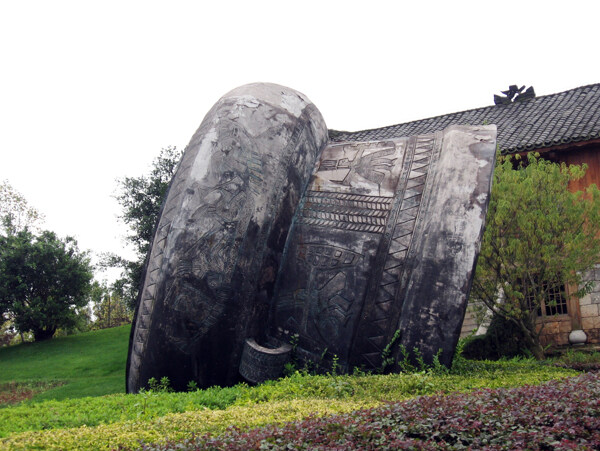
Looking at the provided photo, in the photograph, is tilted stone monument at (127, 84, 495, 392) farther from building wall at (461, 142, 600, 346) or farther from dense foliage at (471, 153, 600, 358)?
building wall at (461, 142, 600, 346)

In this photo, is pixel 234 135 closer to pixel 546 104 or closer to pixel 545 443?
pixel 545 443

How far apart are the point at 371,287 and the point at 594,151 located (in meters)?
9.71

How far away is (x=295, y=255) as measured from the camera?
19.1 ft

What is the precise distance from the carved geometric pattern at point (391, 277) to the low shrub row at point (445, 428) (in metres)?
1.69

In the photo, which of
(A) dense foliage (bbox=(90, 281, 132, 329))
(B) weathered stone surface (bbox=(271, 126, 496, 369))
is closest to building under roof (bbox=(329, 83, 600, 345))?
(B) weathered stone surface (bbox=(271, 126, 496, 369))

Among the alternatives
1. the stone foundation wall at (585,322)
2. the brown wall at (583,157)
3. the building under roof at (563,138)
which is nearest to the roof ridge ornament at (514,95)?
the building under roof at (563,138)

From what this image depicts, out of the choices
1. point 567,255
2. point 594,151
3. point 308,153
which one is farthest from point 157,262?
point 594,151

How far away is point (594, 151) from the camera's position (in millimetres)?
12602

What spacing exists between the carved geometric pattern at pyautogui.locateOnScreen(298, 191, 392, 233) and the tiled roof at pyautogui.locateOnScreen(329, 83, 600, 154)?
7397 millimetres

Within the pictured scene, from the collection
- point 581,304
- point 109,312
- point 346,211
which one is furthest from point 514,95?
point 109,312

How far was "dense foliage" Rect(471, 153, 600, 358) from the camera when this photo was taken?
8.82 metres

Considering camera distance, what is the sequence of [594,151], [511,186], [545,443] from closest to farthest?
[545,443] < [511,186] < [594,151]

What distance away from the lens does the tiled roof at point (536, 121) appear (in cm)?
1288

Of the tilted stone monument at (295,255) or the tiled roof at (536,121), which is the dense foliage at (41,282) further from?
the tilted stone monument at (295,255)
